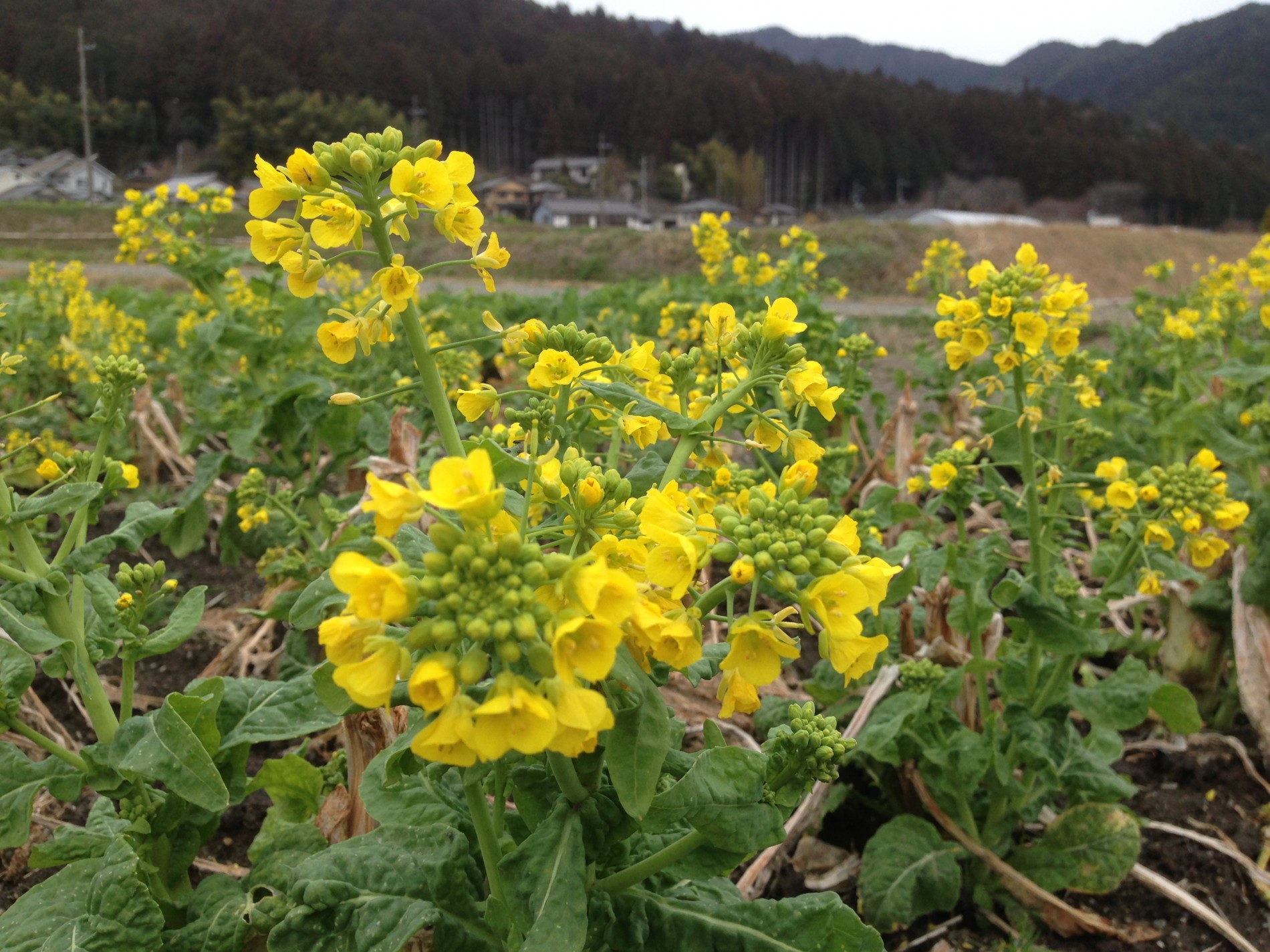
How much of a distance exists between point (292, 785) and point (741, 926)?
1300 millimetres

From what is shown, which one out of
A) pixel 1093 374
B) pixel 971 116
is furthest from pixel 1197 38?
pixel 1093 374

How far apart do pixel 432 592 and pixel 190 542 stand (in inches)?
144

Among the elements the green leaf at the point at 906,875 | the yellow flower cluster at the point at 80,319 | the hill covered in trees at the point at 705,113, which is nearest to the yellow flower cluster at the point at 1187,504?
the green leaf at the point at 906,875

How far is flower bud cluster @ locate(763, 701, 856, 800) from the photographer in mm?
1254

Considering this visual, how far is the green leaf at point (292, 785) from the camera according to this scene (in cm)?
207

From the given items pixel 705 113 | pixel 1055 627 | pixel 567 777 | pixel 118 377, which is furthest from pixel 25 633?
pixel 705 113

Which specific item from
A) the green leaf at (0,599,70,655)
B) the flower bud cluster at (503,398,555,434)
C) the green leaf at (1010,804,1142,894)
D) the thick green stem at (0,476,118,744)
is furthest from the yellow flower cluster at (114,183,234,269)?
the green leaf at (1010,804,1142,894)

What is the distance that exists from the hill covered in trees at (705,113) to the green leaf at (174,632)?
69.2 meters

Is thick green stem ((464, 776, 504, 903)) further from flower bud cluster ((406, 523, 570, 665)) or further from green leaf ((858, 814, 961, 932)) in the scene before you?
green leaf ((858, 814, 961, 932))

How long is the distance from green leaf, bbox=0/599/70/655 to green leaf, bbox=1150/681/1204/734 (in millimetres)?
2883

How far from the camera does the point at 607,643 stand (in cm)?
94

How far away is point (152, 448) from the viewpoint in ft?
17.3

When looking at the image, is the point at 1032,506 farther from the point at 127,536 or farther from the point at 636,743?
the point at 127,536

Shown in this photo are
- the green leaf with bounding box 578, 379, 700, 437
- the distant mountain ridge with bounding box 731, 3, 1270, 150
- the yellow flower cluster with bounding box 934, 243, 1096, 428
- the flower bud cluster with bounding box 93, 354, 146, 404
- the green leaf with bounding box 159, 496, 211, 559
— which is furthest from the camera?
the distant mountain ridge with bounding box 731, 3, 1270, 150
